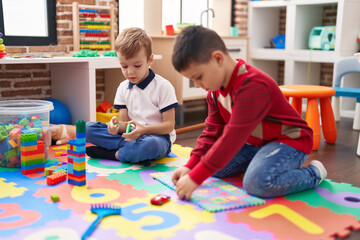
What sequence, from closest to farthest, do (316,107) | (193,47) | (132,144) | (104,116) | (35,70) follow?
(193,47) → (132,144) → (316,107) → (104,116) → (35,70)

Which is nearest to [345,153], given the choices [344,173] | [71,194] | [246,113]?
[344,173]

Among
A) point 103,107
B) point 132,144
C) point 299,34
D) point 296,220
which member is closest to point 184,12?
point 299,34

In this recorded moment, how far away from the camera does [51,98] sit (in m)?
2.62

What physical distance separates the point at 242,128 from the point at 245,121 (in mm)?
25

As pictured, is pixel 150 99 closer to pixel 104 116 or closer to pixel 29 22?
pixel 104 116

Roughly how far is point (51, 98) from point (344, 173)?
5.93ft

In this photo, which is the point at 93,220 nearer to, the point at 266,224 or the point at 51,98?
the point at 266,224

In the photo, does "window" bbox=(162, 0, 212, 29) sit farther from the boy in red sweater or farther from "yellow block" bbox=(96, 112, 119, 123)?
the boy in red sweater

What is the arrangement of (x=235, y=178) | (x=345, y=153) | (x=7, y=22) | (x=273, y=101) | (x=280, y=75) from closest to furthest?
(x=273, y=101) → (x=235, y=178) → (x=345, y=153) → (x=7, y=22) → (x=280, y=75)

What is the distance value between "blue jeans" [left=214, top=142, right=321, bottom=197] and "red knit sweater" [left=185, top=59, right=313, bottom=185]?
0.04m

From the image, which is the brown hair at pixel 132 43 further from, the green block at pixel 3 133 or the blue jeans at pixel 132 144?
the green block at pixel 3 133

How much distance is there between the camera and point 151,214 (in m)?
1.26

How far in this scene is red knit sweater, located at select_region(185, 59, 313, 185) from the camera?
1.26m

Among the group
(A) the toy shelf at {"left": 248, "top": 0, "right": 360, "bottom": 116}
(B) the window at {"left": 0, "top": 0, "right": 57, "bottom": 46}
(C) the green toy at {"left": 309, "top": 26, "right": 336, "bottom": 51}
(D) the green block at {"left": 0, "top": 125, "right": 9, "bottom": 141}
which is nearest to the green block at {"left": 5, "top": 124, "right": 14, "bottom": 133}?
(D) the green block at {"left": 0, "top": 125, "right": 9, "bottom": 141}
